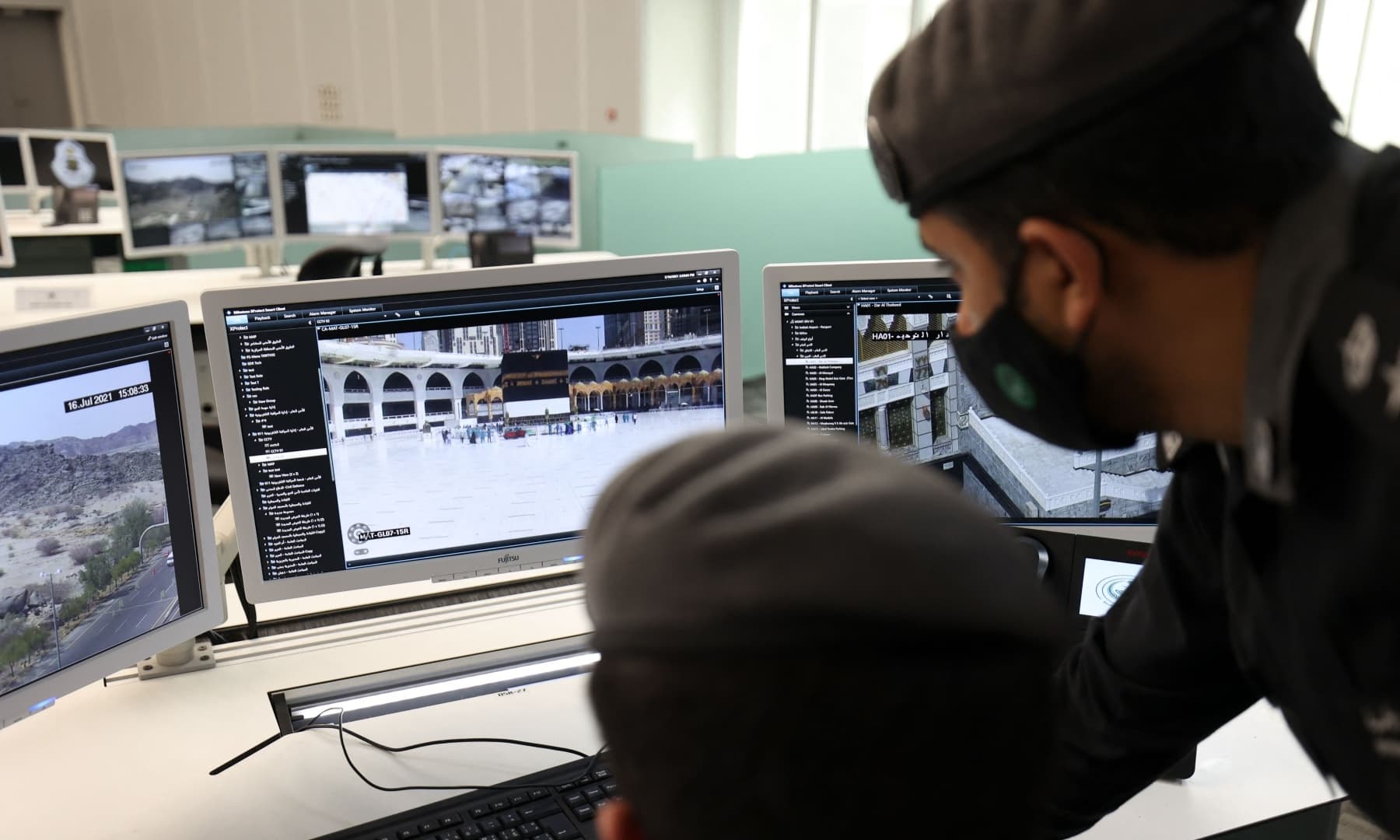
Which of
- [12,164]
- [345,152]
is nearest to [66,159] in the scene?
[12,164]

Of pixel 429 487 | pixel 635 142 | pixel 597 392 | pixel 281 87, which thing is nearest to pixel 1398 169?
pixel 597 392

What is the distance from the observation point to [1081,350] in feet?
2.29

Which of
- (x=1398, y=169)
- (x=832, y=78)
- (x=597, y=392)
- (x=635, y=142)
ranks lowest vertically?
(x=597, y=392)

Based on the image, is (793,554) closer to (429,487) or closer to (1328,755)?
(1328,755)

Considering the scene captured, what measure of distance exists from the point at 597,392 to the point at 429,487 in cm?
24

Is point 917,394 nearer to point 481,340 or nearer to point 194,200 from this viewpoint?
point 481,340

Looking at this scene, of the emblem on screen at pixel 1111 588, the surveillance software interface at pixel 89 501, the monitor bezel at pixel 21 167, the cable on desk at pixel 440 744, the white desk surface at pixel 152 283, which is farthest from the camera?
the monitor bezel at pixel 21 167

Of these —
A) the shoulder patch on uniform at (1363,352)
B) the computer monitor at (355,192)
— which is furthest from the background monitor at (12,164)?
the shoulder patch on uniform at (1363,352)

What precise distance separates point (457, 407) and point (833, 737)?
96 centimetres

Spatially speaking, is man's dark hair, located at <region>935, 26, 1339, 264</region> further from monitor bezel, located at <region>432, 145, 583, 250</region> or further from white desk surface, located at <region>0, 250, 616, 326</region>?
monitor bezel, located at <region>432, 145, 583, 250</region>

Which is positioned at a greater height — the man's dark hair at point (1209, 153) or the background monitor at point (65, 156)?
the background monitor at point (65, 156)

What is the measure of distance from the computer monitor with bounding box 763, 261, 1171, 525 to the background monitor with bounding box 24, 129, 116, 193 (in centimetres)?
529

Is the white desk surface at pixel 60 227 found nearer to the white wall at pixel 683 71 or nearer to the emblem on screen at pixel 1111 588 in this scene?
the white wall at pixel 683 71

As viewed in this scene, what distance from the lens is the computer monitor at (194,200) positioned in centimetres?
384
